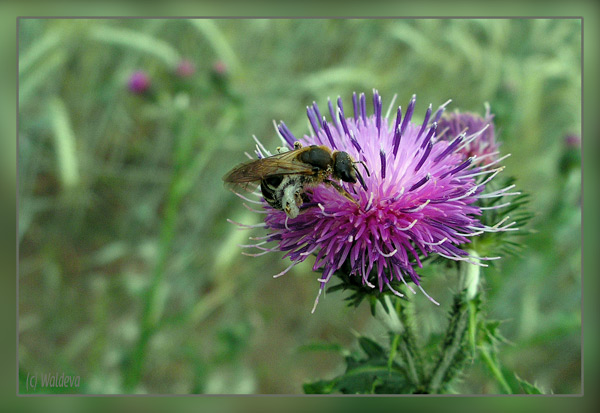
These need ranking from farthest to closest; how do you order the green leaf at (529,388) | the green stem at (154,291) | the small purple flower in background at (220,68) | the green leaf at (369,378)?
the small purple flower in background at (220,68), the green stem at (154,291), the green leaf at (369,378), the green leaf at (529,388)

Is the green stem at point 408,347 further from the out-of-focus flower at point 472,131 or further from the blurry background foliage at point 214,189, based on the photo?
the blurry background foliage at point 214,189

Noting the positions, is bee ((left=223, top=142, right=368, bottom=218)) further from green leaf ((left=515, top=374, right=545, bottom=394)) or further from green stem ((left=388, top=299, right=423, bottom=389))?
green leaf ((left=515, top=374, right=545, bottom=394))

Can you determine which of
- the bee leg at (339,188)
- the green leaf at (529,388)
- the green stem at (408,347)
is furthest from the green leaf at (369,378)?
the bee leg at (339,188)

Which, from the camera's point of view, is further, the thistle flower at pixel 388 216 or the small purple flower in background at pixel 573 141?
the small purple flower in background at pixel 573 141

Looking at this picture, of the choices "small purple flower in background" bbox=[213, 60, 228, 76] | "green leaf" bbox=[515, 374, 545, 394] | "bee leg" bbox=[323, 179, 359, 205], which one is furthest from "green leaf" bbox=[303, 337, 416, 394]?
"small purple flower in background" bbox=[213, 60, 228, 76]

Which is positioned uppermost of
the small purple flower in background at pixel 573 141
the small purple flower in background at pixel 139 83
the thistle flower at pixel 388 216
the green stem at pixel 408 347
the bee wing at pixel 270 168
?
the small purple flower in background at pixel 139 83

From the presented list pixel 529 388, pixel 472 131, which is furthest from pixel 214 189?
pixel 529 388
